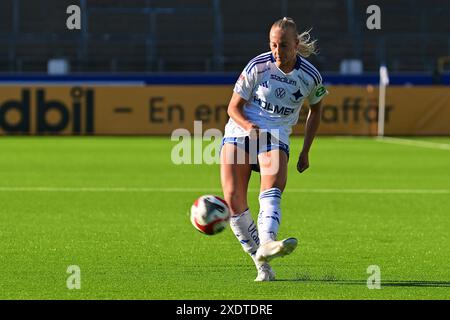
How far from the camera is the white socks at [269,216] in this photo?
8508mm

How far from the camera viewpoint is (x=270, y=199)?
344 inches

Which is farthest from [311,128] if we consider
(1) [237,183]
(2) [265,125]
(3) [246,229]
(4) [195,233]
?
(4) [195,233]

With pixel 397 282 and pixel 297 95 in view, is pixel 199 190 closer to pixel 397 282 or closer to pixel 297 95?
pixel 297 95

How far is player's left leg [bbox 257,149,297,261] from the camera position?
27.2ft

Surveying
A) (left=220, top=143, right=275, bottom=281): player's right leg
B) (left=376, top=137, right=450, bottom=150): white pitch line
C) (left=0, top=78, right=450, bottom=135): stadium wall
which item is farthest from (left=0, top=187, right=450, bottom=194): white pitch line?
(left=0, top=78, right=450, bottom=135): stadium wall

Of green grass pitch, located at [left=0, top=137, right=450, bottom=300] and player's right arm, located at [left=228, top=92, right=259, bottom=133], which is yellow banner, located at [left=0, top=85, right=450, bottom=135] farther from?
player's right arm, located at [left=228, top=92, right=259, bottom=133]

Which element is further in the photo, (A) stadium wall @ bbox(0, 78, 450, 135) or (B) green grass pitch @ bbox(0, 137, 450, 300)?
(A) stadium wall @ bbox(0, 78, 450, 135)

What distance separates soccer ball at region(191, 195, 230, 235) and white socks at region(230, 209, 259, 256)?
0.29 meters

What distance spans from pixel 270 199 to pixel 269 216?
16cm

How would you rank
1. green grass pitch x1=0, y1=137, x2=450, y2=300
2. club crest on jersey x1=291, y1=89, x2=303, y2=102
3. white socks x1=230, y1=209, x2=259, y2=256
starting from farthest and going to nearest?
white socks x1=230, y1=209, x2=259, y2=256 → club crest on jersey x1=291, y1=89, x2=303, y2=102 → green grass pitch x1=0, y1=137, x2=450, y2=300

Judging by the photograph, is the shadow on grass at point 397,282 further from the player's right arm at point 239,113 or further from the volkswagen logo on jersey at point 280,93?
the volkswagen logo on jersey at point 280,93

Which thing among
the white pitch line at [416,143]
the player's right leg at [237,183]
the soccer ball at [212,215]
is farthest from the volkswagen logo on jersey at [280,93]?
the white pitch line at [416,143]
